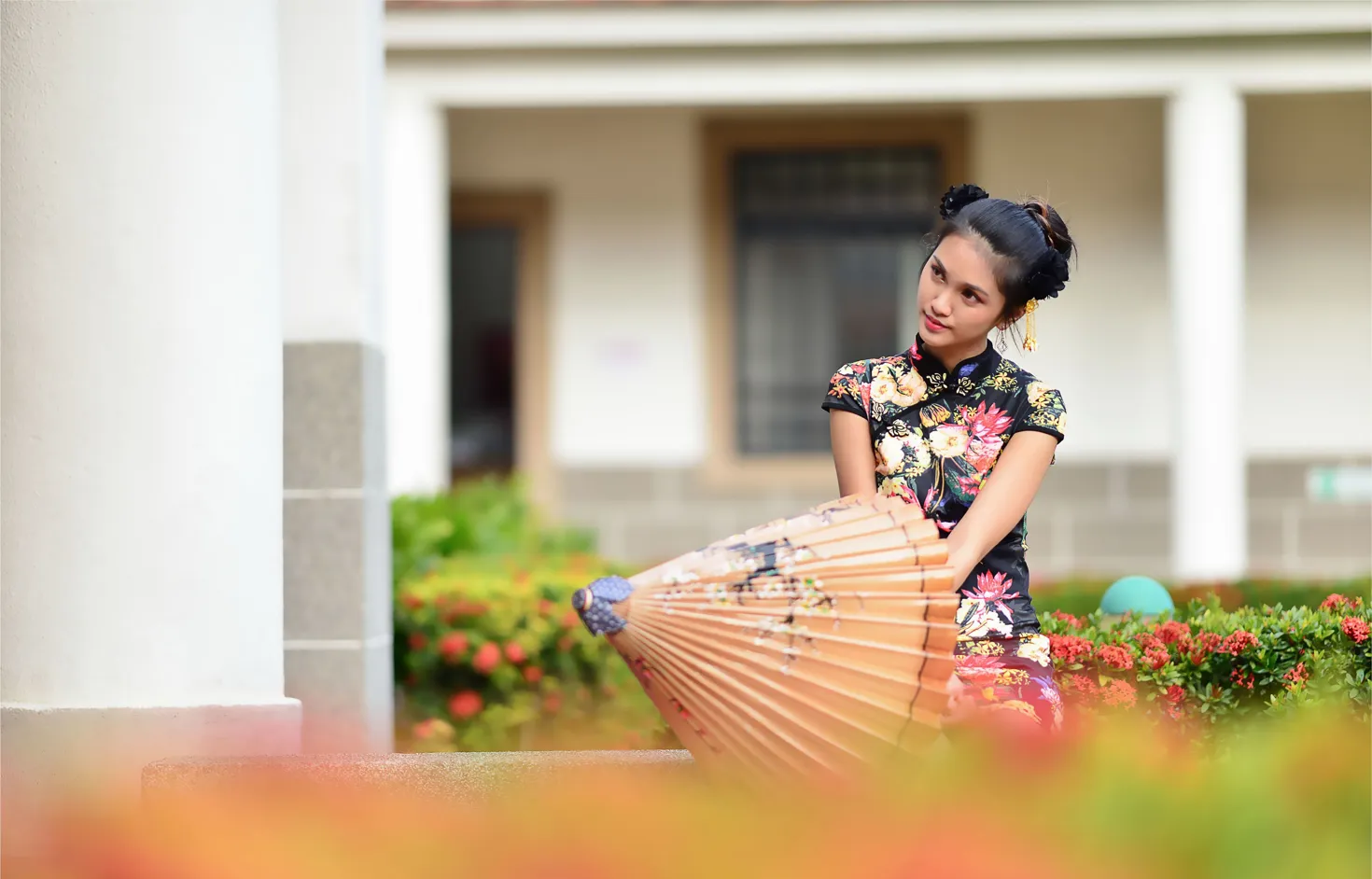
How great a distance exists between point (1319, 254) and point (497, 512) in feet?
20.3

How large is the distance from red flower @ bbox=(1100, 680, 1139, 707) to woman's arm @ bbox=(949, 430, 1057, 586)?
0.90 meters

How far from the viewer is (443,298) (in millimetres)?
9133

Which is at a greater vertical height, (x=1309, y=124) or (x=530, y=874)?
(x=1309, y=124)

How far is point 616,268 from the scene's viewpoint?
10648 millimetres

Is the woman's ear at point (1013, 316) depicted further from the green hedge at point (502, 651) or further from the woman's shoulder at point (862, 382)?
the green hedge at point (502, 651)

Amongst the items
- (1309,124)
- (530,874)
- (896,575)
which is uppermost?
(1309,124)

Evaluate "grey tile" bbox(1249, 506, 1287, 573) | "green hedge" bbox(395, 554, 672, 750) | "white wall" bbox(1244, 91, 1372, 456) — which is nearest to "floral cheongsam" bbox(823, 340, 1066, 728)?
"green hedge" bbox(395, 554, 672, 750)

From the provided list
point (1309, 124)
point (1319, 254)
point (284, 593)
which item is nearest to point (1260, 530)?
point (1319, 254)

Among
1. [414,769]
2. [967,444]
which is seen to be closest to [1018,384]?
[967,444]

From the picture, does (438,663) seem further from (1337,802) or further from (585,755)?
(1337,802)

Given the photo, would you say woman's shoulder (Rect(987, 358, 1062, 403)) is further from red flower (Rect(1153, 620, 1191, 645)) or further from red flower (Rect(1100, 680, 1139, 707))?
red flower (Rect(1153, 620, 1191, 645))

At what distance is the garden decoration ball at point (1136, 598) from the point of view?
14.6 feet

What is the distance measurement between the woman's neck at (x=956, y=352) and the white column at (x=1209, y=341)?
630 centimetres

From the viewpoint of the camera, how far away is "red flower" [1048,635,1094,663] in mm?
3430
